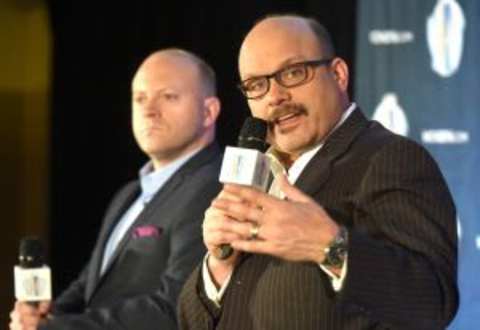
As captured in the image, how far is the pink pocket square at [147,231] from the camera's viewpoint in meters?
2.79

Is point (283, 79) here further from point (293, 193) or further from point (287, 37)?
point (293, 193)

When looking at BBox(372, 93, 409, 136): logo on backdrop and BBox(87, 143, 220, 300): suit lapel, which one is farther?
BBox(372, 93, 409, 136): logo on backdrop

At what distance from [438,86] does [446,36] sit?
0.17 meters

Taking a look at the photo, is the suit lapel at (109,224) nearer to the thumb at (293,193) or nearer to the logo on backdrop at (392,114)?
the logo on backdrop at (392,114)

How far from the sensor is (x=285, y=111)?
1.93m

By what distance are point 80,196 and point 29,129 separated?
28.3 inches

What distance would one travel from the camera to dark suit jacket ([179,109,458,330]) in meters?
1.61

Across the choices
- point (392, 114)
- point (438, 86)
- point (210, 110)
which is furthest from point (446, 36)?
point (210, 110)

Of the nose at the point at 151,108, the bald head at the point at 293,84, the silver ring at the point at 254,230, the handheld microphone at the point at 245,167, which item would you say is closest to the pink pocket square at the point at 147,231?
the nose at the point at 151,108

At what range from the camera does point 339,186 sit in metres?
1.86

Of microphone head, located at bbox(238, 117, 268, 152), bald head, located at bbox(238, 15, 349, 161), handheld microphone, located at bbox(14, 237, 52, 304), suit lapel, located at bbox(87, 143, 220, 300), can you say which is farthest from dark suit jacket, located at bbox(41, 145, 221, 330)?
microphone head, located at bbox(238, 117, 268, 152)

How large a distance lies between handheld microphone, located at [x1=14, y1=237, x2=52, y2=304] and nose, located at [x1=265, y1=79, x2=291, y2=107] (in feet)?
3.19

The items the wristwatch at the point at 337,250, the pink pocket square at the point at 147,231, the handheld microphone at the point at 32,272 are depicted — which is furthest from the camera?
the pink pocket square at the point at 147,231

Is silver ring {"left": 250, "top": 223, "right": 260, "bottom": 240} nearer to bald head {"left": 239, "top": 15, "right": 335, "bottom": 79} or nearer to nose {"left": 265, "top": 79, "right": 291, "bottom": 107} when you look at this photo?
nose {"left": 265, "top": 79, "right": 291, "bottom": 107}
